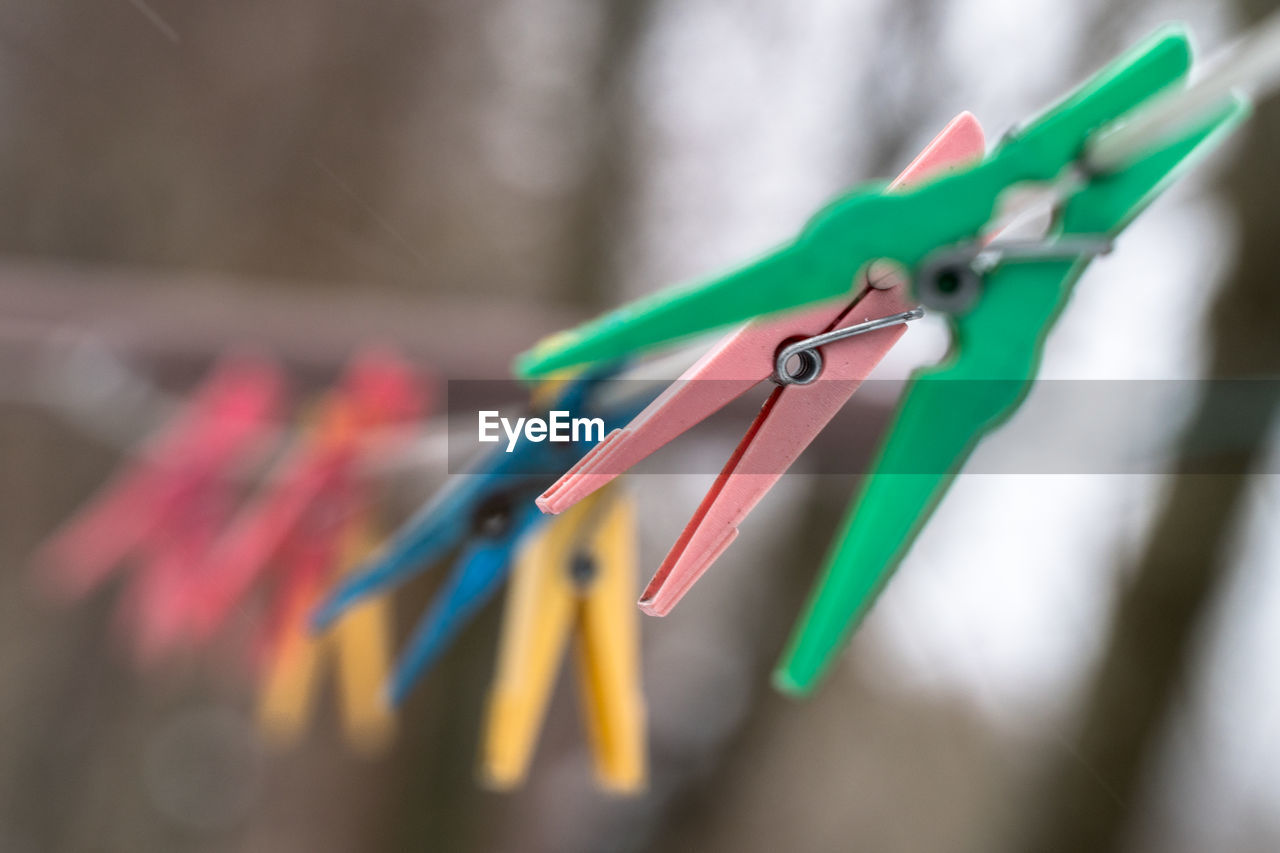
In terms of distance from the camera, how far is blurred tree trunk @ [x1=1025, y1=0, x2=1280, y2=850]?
2.90ft

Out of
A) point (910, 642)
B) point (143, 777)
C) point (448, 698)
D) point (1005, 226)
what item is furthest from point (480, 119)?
point (1005, 226)

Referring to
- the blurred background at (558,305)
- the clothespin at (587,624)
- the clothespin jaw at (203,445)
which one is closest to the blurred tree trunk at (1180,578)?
the blurred background at (558,305)

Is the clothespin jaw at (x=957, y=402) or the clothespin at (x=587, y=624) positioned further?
the clothespin at (x=587, y=624)

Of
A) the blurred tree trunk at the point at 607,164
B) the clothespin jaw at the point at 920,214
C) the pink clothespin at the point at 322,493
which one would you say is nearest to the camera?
the clothespin jaw at the point at 920,214

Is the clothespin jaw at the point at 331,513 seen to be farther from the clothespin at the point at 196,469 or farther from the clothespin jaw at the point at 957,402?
the clothespin jaw at the point at 957,402

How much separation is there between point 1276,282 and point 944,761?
2.21ft

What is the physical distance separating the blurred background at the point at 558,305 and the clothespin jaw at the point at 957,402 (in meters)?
0.77

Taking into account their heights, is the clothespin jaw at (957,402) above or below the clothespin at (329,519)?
below

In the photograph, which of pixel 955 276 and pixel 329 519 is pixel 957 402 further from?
pixel 329 519

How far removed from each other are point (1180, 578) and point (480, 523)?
2.75 ft

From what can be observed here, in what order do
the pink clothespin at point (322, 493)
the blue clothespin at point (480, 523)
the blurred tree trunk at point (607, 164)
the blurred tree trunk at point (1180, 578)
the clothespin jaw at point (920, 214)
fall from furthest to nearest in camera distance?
the blurred tree trunk at point (607, 164) → the blurred tree trunk at point (1180, 578) → the pink clothespin at point (322, 493) → the blue clothespin at point (480, 523) → the clothespin jaw at point (920, 214)

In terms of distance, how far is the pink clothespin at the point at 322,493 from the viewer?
1.65 feet

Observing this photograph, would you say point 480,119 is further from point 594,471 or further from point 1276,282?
point 594,471

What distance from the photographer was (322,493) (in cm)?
50
